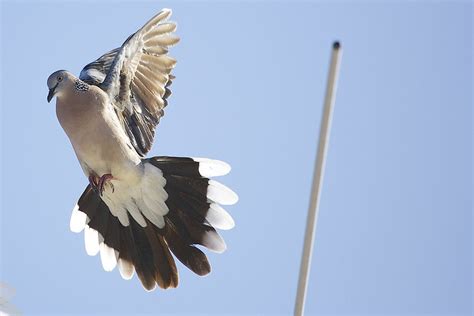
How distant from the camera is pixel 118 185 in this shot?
6.91 meters

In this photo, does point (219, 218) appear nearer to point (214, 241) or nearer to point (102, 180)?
point (214, 241)

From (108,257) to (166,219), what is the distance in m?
0.59

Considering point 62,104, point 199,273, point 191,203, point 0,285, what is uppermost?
point 62,104

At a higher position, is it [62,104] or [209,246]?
[62,104]

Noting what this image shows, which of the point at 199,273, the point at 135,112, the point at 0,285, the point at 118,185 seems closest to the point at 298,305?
the point at 0,285

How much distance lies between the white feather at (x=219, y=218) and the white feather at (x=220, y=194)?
0.06 meters

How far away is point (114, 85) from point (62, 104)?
0.55m

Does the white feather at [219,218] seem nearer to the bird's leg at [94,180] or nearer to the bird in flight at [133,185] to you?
the bird in flight at [133,185]

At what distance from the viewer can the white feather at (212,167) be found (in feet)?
22.0

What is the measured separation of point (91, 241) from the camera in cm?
730

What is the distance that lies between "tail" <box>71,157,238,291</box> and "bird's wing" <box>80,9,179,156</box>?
1.35ft

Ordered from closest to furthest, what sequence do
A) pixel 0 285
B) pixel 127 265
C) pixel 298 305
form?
pixel 298 305 → pixel 0 285 → pixel 127 265

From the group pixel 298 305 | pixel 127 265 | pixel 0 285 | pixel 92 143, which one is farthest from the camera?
pixel 127 265

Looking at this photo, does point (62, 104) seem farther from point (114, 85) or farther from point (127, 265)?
point (127, 265)
